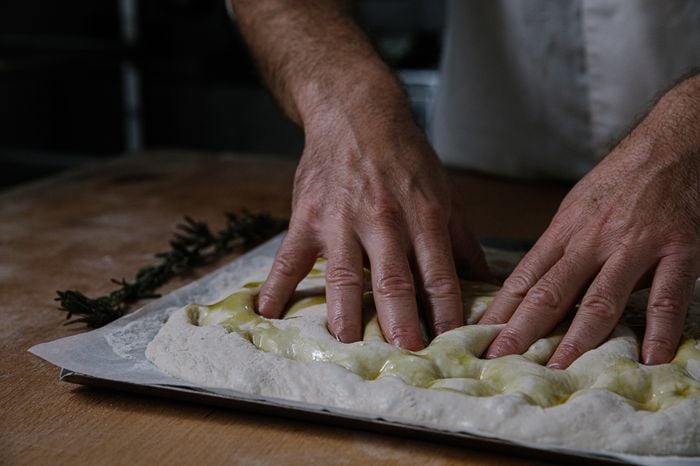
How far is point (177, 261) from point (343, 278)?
0.63 metres

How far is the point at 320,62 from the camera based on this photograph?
1.78 metres

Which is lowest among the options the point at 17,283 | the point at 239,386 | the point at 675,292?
the point at 17,283

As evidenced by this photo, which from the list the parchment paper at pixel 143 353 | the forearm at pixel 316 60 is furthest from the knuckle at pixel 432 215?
the parchment paper at pixel 143 353

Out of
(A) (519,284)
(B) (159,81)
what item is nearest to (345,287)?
(A) (519,284)

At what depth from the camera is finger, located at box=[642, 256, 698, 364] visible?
119 centimetres

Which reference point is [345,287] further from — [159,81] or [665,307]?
[159,81]

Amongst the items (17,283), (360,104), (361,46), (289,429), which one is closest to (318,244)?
(360,104)

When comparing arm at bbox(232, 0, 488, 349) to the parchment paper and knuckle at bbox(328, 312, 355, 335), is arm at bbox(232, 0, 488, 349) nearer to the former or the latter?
knuckle at bbox(328, 312, 355, 335)

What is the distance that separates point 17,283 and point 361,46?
87 cm

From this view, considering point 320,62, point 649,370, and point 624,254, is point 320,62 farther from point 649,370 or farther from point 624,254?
point 649,370

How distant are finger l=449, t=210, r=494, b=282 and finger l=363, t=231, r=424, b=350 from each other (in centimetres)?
17

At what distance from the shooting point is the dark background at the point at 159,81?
16.7 feet

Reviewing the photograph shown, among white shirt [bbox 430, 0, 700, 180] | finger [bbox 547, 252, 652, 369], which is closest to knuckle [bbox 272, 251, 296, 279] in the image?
finger [bbox 547, 252, 652, 369]

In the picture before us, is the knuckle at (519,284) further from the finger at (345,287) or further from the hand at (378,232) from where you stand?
the finger at (345,287)
